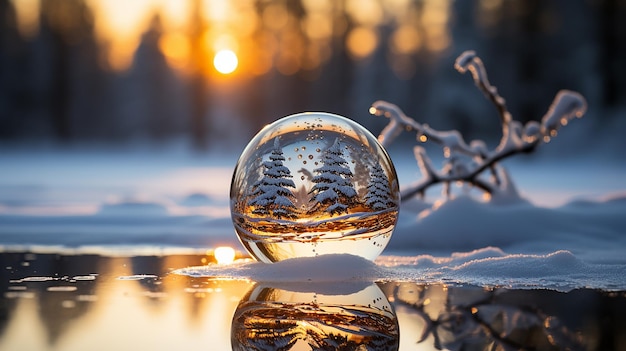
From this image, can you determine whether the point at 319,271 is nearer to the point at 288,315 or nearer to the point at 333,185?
the point at 333,185

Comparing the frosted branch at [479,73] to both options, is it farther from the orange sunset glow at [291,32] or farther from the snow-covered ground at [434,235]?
the orange sunset glow at [291,32]

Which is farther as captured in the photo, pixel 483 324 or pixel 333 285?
pixel 333 285

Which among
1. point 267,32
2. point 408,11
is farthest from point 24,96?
point 408,11

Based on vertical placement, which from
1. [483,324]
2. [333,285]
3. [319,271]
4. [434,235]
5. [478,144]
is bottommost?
[483,324]

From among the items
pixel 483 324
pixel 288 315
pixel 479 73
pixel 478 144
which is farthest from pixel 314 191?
pixel 478 144

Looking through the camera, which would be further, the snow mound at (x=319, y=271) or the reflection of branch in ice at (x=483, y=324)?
the snow mound at (x=319, y=271)

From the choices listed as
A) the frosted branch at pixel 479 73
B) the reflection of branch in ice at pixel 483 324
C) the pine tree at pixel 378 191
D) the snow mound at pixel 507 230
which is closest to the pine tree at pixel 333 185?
the pine tree at pixel 378 191

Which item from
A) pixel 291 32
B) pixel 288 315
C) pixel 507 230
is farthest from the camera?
pixel 291 32
